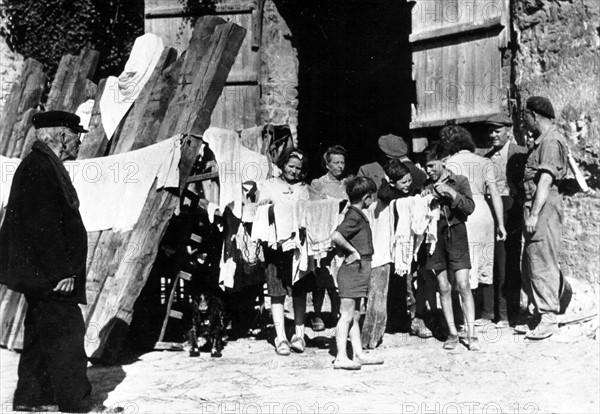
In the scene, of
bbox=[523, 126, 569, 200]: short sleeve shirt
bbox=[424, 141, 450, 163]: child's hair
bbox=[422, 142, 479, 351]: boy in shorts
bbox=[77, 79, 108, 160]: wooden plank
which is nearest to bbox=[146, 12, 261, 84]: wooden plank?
bbox=[77, 79, 108, 160]: wooden plank

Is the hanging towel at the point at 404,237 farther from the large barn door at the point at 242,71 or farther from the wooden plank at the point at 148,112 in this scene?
the large barn door at the point at 242,71

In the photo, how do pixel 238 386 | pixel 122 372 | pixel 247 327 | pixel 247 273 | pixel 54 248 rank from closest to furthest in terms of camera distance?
pixel 54 248 → pixel 238 386 → pixel 122 372 → pixel 247 273 → pixel 247 327

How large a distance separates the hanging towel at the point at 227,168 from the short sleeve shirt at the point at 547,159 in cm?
232

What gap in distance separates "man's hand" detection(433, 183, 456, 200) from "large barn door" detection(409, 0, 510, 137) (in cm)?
181

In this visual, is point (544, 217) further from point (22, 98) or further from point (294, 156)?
point (22, 98)

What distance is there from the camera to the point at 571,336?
6410 mm

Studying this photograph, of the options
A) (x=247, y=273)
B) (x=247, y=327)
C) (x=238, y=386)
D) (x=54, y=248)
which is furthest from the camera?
(x=247, y=327)

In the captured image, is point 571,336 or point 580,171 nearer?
point 571,336

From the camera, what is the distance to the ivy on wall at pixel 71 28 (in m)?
11.2

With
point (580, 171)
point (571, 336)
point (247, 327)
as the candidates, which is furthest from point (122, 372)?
point (580, 171)

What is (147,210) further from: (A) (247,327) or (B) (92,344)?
(A) (247,327)

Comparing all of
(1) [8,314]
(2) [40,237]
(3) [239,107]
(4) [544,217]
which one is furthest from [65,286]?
(3) [239,107]

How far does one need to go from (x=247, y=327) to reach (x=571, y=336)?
9.12 feet

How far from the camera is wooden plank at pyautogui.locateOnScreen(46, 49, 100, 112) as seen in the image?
8.70 m
